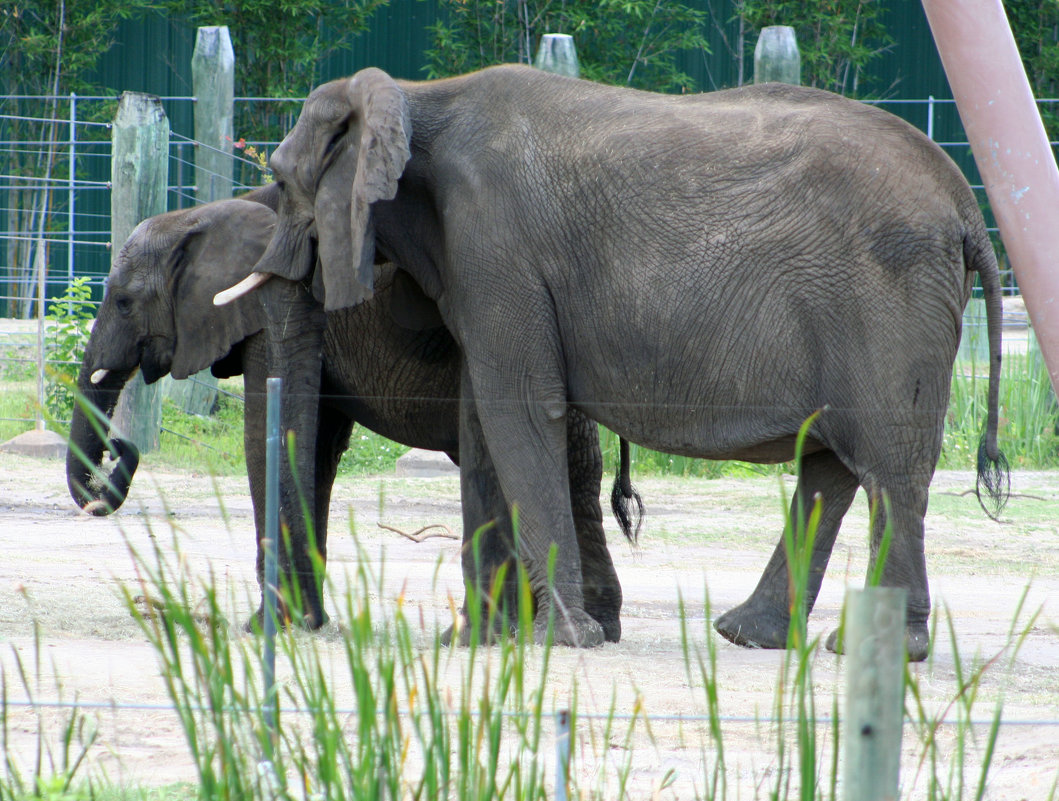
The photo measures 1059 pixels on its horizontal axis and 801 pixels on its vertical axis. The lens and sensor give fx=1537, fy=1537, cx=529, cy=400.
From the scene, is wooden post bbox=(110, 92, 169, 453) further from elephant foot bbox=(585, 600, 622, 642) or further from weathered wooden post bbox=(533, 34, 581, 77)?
elephant foot bbox=(585, 600, 622, 642)

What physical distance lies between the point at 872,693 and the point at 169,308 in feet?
15.8

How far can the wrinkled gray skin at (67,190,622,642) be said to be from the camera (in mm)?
5824

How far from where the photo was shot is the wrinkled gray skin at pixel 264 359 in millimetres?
5824

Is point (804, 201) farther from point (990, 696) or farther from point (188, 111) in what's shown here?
point (188, 111)

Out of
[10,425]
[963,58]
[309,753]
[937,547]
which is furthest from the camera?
[10,425]

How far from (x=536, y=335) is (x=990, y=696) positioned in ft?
6.17

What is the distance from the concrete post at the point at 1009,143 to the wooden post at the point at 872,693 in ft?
4.84

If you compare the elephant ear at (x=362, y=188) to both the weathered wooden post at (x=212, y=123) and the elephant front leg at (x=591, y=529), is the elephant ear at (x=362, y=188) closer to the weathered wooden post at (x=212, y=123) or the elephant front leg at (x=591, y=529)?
the elephant front leg at (x=591, y=529)

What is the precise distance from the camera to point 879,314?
4.95 metres

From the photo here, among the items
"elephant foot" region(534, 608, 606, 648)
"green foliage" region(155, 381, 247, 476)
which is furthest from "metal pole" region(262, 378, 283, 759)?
"green foliage" region(155, 381, 247, 476)

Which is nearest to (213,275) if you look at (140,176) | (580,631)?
(580,631)

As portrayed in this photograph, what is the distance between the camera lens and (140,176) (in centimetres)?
1025

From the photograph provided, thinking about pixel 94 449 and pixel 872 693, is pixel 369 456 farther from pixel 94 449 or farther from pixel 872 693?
pixel 872 693

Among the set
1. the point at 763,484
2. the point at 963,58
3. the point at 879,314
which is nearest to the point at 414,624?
the point at 879,314
